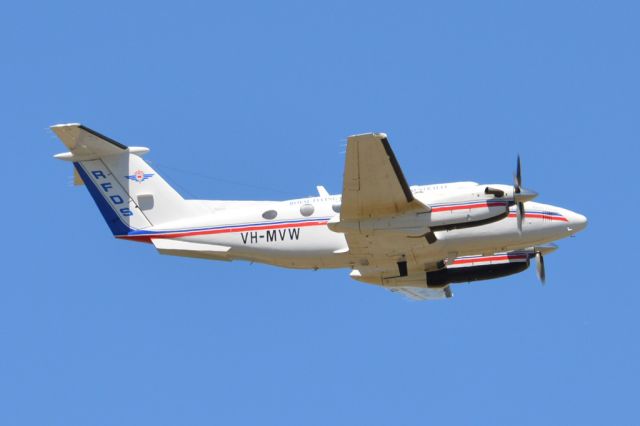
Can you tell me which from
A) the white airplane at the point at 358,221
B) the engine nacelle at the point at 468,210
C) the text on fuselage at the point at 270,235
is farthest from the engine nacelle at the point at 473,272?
the text on fuselage at the point at 270,235

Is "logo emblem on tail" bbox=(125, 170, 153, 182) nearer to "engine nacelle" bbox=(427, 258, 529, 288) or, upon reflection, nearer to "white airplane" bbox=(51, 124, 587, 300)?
"white airplane" bbox=(51, 124, 587, 300)

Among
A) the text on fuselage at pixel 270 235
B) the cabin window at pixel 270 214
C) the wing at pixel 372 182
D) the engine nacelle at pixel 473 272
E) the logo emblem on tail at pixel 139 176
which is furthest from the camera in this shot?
the engine nacelle at pixel 473 272

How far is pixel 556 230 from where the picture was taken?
2909 centimetres

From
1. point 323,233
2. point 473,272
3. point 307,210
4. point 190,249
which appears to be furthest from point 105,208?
point 473,272

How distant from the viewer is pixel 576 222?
29219 millimetres

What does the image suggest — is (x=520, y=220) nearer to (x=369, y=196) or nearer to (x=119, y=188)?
(x=369, y=196)

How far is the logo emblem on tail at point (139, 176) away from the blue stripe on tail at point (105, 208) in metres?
1.08

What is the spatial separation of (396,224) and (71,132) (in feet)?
34.6

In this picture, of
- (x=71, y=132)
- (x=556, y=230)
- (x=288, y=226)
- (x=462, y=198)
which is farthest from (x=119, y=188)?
(x=556, y=230)

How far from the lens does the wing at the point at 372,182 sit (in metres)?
25.4

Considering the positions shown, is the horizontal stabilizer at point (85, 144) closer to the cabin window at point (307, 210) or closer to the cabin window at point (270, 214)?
the cabin window at point (270, 214)

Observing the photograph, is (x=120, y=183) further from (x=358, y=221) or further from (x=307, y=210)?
(x=358, y=221)

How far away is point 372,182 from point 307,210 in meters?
3.42

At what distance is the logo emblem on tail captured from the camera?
31219 millimetres
